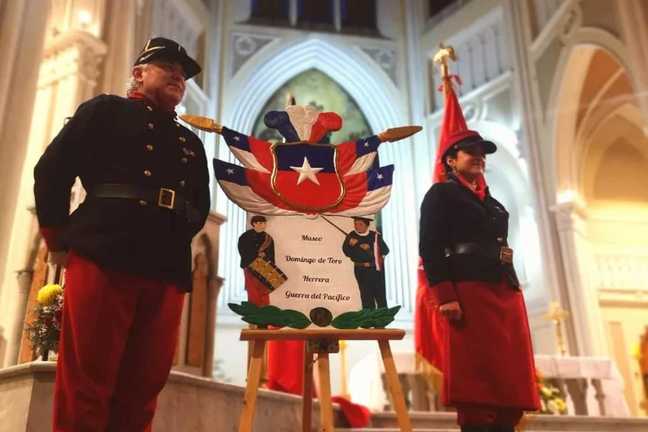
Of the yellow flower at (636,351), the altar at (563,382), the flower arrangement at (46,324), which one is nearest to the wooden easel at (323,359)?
the flower arrangement at (46,324)

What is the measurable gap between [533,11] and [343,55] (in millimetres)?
3181

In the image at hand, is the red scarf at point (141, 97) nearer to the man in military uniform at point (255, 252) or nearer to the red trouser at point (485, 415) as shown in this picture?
the man in military uniform at point (255, 252)

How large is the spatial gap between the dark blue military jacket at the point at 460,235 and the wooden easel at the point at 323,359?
0.34 metres

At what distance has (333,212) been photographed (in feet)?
7.80

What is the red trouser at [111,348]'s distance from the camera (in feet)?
4.70

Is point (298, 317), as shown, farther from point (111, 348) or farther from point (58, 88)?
point (58, 88)

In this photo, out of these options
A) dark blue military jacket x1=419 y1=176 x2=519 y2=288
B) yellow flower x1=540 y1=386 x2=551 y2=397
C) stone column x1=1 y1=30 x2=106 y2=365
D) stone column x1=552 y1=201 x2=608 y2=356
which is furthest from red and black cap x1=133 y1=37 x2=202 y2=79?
stone column x1=552 y1=201 x2=608 y2=356

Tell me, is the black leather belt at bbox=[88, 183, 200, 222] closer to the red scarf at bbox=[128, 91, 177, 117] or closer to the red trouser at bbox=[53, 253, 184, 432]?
the red trouser at bbox=[53, 253, 184, 432]

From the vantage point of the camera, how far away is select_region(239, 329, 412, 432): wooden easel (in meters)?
2.02

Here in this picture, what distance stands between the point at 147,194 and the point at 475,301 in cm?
126

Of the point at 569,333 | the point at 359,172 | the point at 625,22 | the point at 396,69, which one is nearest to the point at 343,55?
the point at 396,69

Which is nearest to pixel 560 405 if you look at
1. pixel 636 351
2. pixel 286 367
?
pixel 286 367

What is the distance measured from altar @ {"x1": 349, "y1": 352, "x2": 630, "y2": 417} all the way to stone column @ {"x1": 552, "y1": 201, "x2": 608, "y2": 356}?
1656mm

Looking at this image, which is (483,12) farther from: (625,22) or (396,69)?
(625,22)
